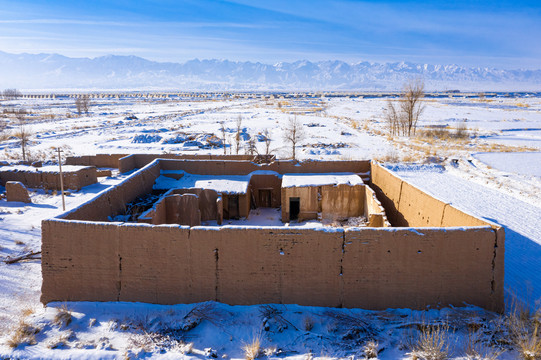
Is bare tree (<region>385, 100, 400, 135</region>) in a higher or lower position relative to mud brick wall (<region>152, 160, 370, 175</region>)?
higher

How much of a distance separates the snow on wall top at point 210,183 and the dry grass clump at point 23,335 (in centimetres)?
962

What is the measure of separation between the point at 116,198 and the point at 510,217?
1630 cm

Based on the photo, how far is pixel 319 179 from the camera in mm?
17484

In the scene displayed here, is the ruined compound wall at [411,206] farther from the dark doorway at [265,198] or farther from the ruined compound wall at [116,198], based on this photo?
the ruined compound wall at [116,198]

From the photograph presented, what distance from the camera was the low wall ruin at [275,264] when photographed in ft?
28.1

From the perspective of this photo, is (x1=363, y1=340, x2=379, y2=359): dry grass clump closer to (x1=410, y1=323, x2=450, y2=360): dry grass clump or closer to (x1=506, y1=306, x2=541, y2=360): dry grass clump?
(x1=410, y1=323, x2=450, y2=360): dry grass clump

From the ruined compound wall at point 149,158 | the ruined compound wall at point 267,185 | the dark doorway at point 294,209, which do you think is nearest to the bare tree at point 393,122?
the ruined compound wall at point 149,158

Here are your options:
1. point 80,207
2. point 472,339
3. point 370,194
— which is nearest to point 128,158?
point 80,207

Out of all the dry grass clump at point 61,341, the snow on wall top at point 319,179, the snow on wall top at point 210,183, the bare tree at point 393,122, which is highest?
the bare tree at point 393,122

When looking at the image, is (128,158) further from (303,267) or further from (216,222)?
(303,267)

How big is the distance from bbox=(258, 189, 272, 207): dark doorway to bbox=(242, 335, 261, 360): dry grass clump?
12.1 m

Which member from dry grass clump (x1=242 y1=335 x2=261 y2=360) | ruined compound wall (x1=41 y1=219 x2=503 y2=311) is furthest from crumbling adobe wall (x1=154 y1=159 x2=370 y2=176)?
dry grass clump (x1=242 y1=335 x2=261 y2=360)

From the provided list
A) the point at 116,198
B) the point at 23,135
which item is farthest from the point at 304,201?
the point at 23,135

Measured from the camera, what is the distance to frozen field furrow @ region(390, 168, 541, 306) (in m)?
10.5
